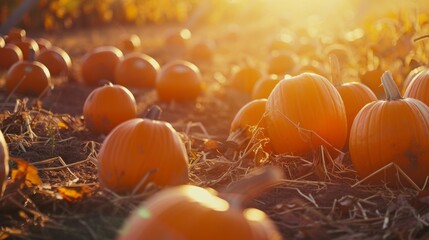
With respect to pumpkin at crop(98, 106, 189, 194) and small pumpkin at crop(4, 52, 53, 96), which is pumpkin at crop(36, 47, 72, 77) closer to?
small pumpkin at crop(4, 52, 53, 96)

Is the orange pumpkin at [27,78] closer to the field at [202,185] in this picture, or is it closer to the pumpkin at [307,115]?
the field at [202,185]

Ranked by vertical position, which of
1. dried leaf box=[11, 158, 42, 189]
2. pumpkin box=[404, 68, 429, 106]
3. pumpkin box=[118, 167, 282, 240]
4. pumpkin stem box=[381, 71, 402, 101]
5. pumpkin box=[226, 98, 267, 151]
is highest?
pumpkin stem box=[381, 71, 402, 101]

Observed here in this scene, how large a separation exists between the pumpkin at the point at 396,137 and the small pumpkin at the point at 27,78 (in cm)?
395

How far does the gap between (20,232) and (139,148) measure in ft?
2.34

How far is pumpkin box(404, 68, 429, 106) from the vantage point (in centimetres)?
433

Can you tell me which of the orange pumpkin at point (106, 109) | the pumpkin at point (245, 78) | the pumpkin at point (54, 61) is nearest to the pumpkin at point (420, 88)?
the orange pumpkin at point (106, 109)

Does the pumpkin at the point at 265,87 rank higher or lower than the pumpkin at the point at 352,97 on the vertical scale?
lower

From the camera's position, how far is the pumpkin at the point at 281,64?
8531 mm

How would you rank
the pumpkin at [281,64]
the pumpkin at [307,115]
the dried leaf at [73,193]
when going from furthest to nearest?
the pumpkin at [281,64] < the pumpkin at [307,115] < the dried leaf at [73,193]

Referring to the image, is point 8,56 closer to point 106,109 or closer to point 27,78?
point 27,78

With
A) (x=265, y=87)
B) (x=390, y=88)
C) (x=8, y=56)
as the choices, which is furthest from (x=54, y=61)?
(x=390, y=88)

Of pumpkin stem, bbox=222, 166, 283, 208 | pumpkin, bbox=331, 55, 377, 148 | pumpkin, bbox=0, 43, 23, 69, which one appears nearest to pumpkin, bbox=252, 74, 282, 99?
pumpkin, bbox=331, 55, 377, 148

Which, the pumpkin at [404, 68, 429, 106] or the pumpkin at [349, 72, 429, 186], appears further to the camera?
the pumpkin at [404, 68, 429, 106]

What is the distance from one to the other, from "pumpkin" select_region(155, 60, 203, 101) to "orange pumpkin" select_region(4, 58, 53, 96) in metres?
1.23
